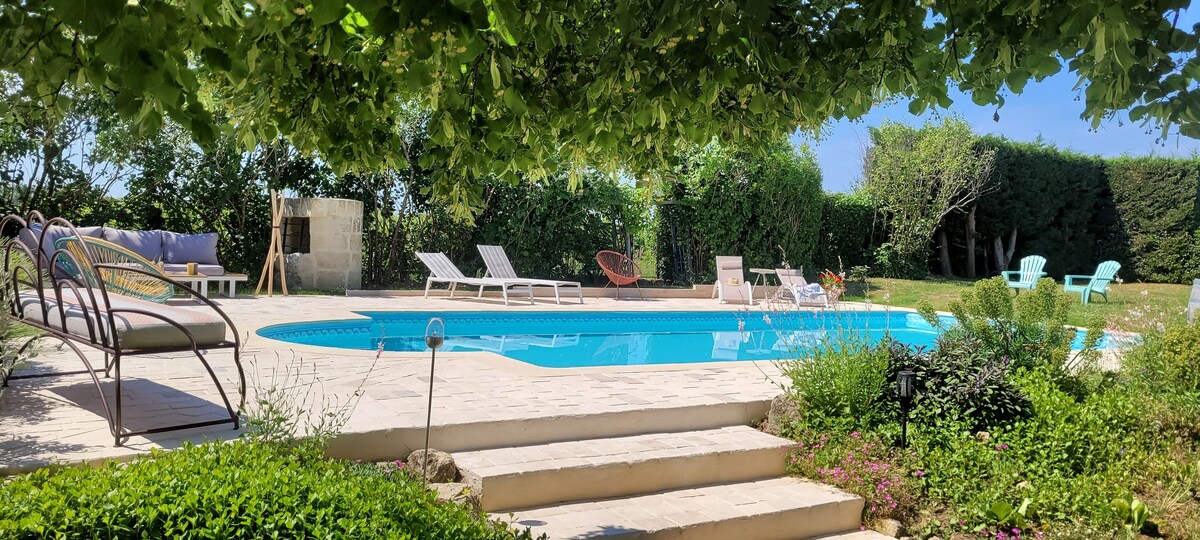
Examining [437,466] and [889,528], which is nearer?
[437,466]

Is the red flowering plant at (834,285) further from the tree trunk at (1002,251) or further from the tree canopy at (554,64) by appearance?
the tree trunk at (1002,251)

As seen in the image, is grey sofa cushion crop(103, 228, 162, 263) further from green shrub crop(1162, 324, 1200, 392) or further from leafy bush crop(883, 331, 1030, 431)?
green shrub crop(1162, 324, 1200, 392)

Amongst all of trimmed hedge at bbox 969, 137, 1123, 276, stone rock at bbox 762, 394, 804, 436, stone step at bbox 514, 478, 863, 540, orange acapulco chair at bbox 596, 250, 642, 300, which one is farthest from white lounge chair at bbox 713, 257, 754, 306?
stone step at bbox 514, 478, 863, 540

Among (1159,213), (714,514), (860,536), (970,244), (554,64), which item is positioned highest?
(1159,213)

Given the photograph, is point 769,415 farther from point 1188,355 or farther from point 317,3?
point 317,3

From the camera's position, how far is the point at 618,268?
1451 cm

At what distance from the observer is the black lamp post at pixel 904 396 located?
13.2ft

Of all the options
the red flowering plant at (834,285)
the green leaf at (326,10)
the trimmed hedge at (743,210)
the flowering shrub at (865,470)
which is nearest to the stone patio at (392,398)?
the flowering shrub at (865,470)

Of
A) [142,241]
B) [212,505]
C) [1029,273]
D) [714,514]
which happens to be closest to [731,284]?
[1029,273]

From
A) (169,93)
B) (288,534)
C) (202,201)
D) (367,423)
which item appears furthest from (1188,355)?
(202,201)

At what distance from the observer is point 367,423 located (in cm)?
374

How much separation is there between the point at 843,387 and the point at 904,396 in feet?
1.59

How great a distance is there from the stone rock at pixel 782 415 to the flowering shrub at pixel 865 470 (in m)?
0.16

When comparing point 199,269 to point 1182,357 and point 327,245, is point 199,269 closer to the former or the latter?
point 327,245
